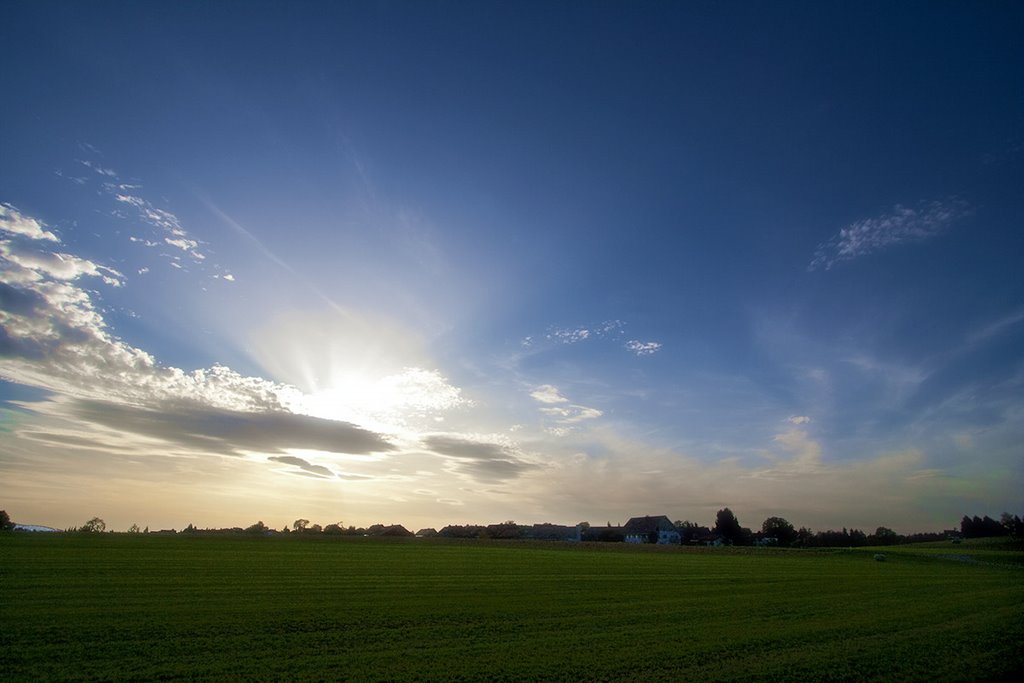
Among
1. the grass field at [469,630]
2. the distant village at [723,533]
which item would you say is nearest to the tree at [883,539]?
the distant village at [723,533]

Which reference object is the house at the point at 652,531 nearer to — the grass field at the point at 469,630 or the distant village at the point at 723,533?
the distant village at the point at 723,533

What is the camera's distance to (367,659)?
13164 mm

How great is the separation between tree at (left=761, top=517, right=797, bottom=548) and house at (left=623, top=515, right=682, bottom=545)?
91.6 ft

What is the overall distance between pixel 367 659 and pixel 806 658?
11.9m

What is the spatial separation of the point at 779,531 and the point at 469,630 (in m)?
170

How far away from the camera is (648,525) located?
162250 millimetres

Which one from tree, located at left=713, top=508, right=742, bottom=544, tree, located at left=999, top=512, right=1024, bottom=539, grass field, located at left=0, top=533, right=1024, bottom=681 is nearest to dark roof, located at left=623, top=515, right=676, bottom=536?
tree, located at left=713, top=508, right=742, bottom=544

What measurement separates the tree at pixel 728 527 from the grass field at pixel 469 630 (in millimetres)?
125346

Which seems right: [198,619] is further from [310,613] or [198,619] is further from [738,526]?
[738,526]

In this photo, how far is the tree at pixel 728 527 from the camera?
146625 mm

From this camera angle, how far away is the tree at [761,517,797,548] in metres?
154

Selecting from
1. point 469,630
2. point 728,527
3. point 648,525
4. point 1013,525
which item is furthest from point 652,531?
point 469,630

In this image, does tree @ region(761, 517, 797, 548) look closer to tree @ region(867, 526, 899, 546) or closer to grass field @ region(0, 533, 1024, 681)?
tree @ region(867, 526, 899, 546)

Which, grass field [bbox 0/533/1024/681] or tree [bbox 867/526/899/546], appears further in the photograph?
tree [bbox 867/526/899/546]
